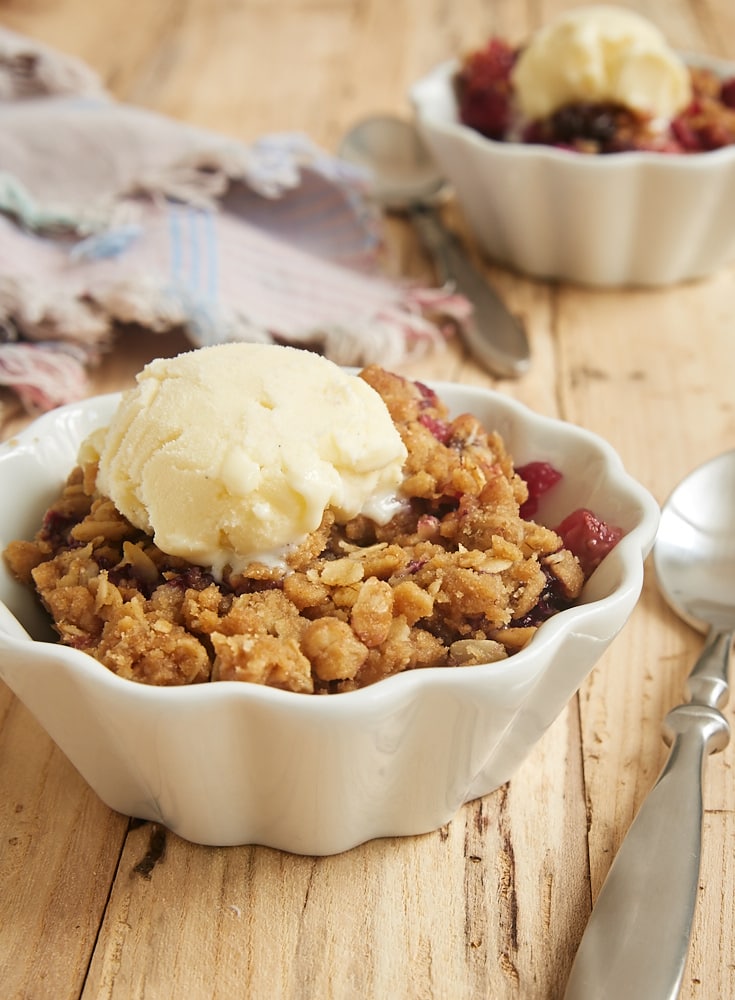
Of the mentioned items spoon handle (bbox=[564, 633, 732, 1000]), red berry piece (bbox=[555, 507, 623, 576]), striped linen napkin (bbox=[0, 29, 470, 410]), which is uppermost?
red berry piece (bbox=[555, 507, 623, 576])

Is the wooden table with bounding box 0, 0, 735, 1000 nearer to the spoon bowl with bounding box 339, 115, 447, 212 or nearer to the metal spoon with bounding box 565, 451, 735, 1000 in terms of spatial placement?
the metal spoon with bounding box 565, 451, 735, 1000

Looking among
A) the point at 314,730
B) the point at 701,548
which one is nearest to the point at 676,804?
the point at 314,730

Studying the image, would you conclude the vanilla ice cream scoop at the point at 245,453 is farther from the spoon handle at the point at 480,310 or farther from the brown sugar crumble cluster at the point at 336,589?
the spoon handle at the point at 480,310

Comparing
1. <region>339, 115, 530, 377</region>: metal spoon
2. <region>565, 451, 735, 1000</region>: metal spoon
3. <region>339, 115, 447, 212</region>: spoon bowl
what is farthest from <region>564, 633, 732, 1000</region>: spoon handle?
<region>339, 115, 447, 212</region>: spoon bowl

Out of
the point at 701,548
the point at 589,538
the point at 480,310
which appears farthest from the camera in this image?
the point at 480,310

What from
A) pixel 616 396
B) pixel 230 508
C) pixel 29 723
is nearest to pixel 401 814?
pixel 230 508

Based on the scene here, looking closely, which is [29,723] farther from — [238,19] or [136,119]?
[238,19]

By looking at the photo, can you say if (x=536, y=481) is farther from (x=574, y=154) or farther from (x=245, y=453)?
(x=574, y=154)
